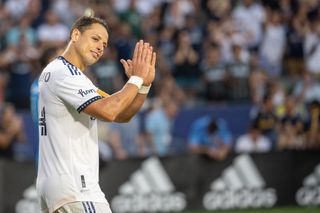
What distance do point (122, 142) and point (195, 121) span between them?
62.9 inches

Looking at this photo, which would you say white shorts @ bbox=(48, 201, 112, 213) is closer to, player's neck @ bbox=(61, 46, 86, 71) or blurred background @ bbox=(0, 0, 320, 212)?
player's neck @ bbox=(61, 46, 86, 71)

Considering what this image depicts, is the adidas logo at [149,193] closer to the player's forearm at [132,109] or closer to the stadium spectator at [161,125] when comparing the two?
the stadium spectator at [161,125]

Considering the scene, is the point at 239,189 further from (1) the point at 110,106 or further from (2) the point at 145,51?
(1) the point at 110,106

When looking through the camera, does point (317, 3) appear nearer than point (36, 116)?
No

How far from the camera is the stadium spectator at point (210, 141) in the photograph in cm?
1519

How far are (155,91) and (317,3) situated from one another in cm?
450

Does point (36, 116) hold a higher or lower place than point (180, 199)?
higher

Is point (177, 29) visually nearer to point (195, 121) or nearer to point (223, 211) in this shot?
point (195, 121)

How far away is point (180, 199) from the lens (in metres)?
15.1

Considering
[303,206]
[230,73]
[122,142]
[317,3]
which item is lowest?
[303,206]

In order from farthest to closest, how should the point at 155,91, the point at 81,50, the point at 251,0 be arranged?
the point at 251,0, the point at 155,91, the point at 81,50

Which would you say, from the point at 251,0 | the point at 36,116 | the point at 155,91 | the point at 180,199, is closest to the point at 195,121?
the point at 155,91

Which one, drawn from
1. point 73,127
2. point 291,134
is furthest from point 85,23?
point 291,134

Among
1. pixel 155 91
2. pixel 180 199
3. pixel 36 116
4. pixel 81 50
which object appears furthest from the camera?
pixel 155 91
